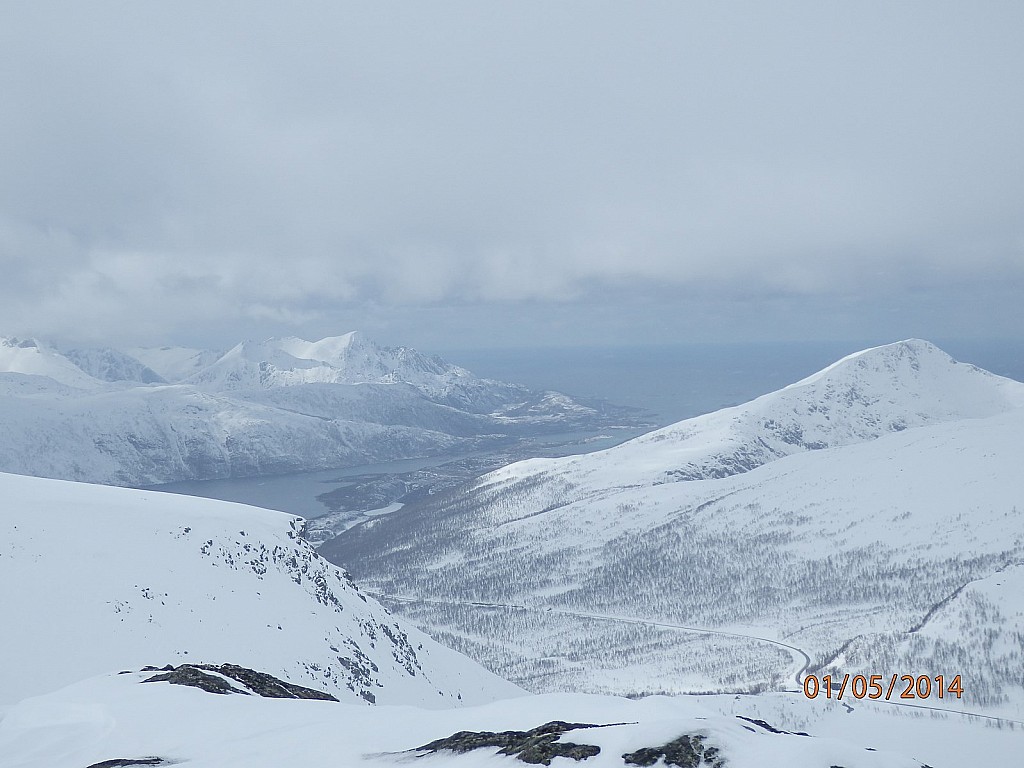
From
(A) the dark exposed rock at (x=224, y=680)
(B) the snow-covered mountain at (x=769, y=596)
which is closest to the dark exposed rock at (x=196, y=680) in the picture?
(A) the dark exposed rock at (x=224, y=680)

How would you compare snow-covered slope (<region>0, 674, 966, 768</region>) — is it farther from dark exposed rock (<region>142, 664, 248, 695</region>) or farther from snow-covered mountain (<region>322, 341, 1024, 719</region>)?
snow-covered mountain (<region>322, 341, 1024, 719</region>)

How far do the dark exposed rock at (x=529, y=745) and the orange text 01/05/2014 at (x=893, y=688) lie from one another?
69263 millimetres

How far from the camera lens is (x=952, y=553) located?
147 m

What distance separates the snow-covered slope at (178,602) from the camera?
39688mm

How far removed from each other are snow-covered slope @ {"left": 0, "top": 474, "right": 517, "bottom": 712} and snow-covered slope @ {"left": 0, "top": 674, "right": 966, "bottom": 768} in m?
16.5

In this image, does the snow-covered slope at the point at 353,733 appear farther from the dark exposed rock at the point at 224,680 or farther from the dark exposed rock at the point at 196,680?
the dark exposed rock at the point at 224,680

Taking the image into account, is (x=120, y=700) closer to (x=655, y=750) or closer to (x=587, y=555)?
(x=655, y=750)

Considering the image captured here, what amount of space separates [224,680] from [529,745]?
16.7 meters

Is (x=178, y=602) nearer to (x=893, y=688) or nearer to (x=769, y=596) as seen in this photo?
(x=893, y=688)

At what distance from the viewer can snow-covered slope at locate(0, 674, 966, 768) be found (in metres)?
13.2

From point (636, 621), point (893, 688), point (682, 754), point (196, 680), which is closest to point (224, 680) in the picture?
point (196, 680)

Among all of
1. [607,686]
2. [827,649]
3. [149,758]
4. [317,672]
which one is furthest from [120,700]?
[827,649]

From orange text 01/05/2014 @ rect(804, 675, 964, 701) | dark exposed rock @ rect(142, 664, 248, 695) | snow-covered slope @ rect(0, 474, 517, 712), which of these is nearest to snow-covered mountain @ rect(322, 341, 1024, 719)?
orange text 01/05/2014 @ rect(804, 675, 964, 701)

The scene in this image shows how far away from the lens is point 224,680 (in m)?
26.0
